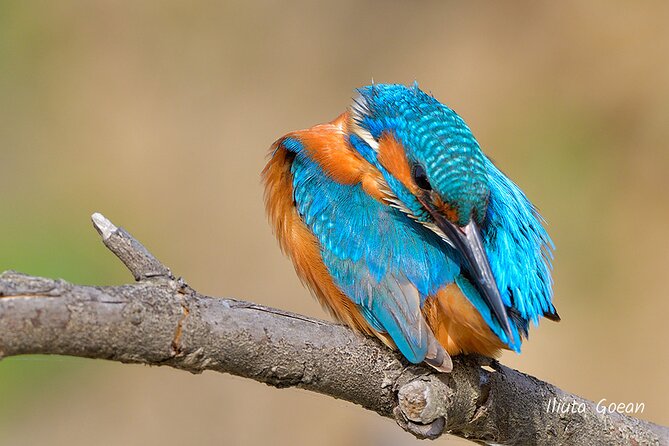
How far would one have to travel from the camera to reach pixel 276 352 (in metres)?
2.04

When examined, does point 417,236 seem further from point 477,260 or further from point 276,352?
point 276,352

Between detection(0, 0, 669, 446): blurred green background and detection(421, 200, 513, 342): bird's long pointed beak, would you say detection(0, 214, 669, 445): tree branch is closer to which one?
detection(421, 200, 513, 342): bird's long pointed beak

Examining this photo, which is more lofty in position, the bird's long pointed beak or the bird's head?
the bird's head

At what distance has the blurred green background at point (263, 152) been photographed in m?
5.31

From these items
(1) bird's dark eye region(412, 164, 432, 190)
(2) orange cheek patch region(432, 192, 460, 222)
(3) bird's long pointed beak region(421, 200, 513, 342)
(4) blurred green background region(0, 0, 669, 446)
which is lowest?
(3) bird's long pointed beak region(421, 200, 513, 342)

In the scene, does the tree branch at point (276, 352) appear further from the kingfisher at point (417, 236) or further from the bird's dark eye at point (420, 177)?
the bird's dark eye at point (420, 177)

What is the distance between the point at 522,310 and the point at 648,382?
10.2 ft

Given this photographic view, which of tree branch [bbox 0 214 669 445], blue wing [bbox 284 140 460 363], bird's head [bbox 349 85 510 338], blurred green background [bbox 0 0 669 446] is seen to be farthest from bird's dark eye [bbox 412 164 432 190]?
blurred green background [bbox 0 0 669 446]

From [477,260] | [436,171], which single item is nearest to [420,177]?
[436,171]

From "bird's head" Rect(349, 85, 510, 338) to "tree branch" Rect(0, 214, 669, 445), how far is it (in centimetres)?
28

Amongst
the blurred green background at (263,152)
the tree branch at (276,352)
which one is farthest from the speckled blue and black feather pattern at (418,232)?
the blurred green background at (263,152)

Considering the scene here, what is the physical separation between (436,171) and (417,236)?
0.77 ft

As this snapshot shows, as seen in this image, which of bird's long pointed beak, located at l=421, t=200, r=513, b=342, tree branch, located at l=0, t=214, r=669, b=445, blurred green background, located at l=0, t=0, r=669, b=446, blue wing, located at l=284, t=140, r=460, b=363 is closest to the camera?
tree branch, located at l=0, t=214, r=669, b=445

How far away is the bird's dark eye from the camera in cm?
246
